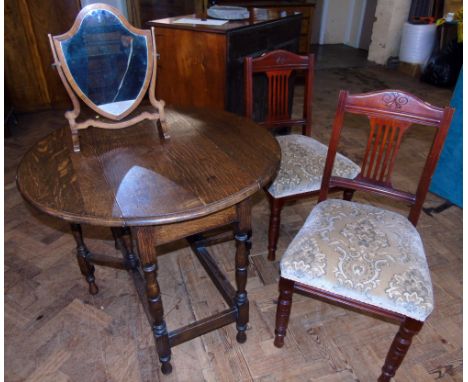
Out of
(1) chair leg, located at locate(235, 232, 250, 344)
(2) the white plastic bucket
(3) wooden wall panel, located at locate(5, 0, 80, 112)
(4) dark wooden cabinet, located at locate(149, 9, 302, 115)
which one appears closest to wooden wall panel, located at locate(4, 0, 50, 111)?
(3) wooden wall panel, located at locate(5, 0, 80, 112)

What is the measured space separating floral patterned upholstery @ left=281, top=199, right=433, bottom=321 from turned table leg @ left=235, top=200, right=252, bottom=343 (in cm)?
14

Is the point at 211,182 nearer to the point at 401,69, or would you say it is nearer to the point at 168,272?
the point at 168,272

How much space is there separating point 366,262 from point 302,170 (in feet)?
1.94

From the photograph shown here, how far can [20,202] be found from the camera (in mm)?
2277

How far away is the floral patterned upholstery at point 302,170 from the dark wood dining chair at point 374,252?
165 millimetres

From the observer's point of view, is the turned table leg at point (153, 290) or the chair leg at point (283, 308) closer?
the turned table leg at point (153, 290)

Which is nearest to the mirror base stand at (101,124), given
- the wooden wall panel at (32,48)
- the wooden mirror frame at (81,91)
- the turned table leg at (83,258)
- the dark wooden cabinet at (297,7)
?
the wooden mirror frame at (81,91)

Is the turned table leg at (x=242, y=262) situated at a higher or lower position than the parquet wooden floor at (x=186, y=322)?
higher

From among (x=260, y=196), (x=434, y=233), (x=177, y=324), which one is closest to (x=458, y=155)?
(x=434, y=233)

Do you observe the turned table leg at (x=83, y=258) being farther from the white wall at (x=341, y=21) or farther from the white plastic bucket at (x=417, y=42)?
the white wall at (x=341, y=21)

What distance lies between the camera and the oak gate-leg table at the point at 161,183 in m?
0.93

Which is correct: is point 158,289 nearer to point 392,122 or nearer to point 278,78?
point 392,122

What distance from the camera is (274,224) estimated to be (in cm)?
171

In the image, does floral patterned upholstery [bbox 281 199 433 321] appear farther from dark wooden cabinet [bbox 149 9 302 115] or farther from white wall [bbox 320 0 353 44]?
white wall [bbox 320 0 353 44]
